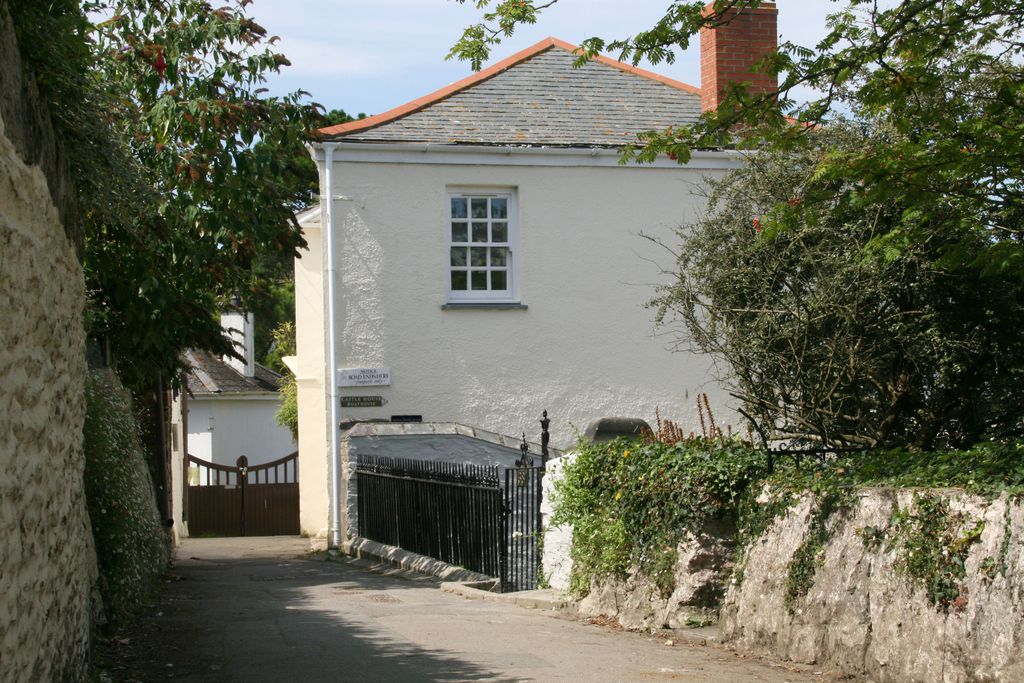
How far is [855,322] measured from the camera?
9.77 metres

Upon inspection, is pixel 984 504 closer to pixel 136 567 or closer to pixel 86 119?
pixel 86 119

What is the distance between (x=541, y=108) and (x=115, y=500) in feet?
39.0

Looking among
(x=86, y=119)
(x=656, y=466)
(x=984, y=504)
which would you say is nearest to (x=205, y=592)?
(x=656, y=466)

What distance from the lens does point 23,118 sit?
6.13m

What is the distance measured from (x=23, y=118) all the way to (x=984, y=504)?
5.47m

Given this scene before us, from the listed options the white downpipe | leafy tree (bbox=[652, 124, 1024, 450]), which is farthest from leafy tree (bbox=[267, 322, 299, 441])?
leafy tree (bbox=[652, 124, 1024, 450])

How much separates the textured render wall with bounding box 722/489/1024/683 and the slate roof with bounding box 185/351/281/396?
95.4 ft

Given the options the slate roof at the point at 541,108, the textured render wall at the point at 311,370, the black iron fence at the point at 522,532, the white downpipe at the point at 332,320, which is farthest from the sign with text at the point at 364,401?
the black iron fence at the point at 522,532

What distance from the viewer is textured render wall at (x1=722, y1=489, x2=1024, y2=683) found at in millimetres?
6383

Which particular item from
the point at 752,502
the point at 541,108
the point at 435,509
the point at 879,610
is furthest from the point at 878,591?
the point at 541,108

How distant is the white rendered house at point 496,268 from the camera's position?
18.6 metres

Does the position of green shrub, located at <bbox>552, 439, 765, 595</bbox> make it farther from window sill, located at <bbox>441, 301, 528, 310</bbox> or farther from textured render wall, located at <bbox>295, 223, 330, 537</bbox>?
textured render wall, located at <bbox>295, 223, 330, 537</bbox>

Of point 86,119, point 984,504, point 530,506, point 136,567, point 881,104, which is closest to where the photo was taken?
point 984,504

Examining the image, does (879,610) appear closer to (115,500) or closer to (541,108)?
(115,500)
